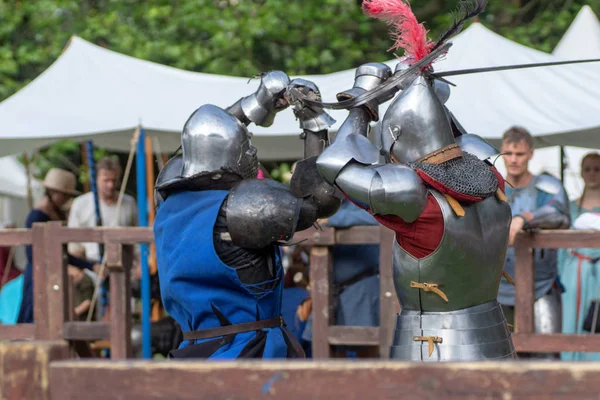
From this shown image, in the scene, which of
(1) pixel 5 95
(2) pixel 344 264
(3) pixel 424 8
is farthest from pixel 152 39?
(2) pixel 344 264

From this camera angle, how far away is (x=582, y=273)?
5.69 m

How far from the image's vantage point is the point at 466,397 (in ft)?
5.12

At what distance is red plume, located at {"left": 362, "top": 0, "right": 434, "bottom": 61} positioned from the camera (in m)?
3.30

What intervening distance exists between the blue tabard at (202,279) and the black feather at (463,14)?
976mm

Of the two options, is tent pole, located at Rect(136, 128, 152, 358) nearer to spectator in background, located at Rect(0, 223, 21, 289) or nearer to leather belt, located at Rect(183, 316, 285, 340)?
spectator in background, located at Rect(0, 223, 21, 289)

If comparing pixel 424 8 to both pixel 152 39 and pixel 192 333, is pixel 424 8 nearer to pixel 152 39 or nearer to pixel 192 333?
pixel 152 39

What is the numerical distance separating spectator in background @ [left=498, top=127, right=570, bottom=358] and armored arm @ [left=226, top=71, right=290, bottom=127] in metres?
1.73

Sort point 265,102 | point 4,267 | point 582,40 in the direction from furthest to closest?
point 4,267, point 582,40, point 265,102

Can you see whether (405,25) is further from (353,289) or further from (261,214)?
(353,289)

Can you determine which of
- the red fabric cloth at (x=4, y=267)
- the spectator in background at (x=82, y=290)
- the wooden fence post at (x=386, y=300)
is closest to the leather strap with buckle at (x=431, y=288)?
the wooden fence post at (x=386, y=300)

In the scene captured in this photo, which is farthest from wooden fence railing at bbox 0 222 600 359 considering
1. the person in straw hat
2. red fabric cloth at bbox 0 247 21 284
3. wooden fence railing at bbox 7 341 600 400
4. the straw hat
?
wooden fence railing at bbox 7 341 600 400

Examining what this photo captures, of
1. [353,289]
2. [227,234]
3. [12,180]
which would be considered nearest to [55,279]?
[353,289]

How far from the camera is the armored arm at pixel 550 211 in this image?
16.0 feet

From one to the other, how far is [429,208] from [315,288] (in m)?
2.19
